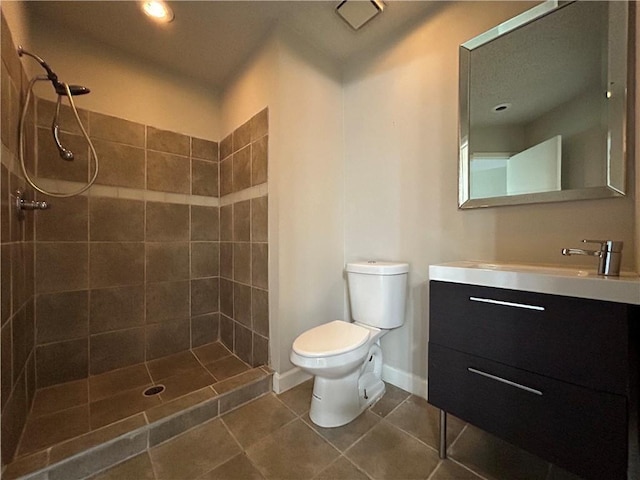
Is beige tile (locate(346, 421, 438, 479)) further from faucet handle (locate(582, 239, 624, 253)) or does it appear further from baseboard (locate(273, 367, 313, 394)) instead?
faucet handle (locate(582, 239, 624, 253))

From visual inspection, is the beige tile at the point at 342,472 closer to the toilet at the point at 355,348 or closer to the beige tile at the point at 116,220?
the toilet at the point at 355,348

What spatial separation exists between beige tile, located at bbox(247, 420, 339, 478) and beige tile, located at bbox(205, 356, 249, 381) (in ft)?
1.90

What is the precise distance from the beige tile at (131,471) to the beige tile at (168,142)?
1.87 m

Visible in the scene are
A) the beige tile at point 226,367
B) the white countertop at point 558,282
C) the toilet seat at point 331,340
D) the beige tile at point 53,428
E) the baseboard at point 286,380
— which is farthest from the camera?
the beige tile at point 226,367

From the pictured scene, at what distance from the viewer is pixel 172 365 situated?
1828mm

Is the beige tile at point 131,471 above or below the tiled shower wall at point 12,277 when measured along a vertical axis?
below

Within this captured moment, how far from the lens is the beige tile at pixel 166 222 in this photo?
1896 millimetres

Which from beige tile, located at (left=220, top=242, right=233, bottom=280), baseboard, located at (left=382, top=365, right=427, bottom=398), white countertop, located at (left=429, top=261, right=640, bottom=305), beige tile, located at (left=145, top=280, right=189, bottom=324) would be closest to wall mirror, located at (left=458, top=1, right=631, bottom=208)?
white countertop, located at (left=429, top=261, right=640, bottom=305)

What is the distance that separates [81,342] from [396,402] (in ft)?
6.49

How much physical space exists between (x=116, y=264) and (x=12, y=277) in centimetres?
68

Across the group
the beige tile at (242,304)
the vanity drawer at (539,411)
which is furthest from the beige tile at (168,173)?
the vanity drawer at (539,411)

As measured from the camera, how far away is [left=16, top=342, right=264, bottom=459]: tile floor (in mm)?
1190

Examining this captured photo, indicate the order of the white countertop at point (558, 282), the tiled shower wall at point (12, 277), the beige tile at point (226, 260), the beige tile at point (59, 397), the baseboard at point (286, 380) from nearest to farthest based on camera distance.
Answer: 1. the white countertop at point (558, 282)
2. the tiled shower wall at point (12, 277)
3. the beige tile at point (59, 397)
4. the baseboard at point (286, 380)
5. the beige tile at point (226, 260)

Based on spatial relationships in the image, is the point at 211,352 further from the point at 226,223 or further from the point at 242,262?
the point at 226,223
